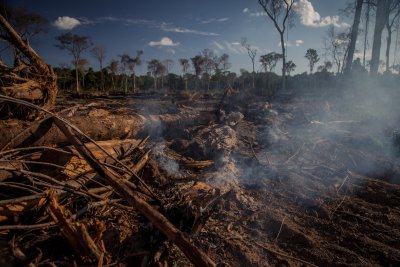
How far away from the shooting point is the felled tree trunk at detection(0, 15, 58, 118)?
150 inches

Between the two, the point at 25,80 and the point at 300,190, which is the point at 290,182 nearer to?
the point at 300,190

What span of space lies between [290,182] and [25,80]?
16.7 ft

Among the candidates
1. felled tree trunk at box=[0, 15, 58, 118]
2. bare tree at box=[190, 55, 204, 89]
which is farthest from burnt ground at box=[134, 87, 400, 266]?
bare tree at box=[190, 55, 204, 89]

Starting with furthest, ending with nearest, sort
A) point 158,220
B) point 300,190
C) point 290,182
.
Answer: point 290,182, point 300,190, point 158,220

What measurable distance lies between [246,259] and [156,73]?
164ft

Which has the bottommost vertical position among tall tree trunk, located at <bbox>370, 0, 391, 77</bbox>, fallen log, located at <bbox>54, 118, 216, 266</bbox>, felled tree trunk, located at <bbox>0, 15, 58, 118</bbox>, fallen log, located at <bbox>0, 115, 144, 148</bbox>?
fallen log, located at <bbox>54, 118, 216, 266</bbox>

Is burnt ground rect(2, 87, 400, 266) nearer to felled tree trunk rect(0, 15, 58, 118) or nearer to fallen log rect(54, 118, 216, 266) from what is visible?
fallen log rect(54, 118, 216, 266)

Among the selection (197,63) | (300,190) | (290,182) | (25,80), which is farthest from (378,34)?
(197,63)

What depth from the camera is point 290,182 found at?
473 centimetres

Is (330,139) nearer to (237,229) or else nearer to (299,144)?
(299,144)

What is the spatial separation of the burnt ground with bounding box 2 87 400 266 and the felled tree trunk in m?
0.94

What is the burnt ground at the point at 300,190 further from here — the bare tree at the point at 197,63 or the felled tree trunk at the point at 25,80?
the bare tree at the point at 197,63

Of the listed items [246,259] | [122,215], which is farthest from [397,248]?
[122,215]

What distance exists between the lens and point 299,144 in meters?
6.55
